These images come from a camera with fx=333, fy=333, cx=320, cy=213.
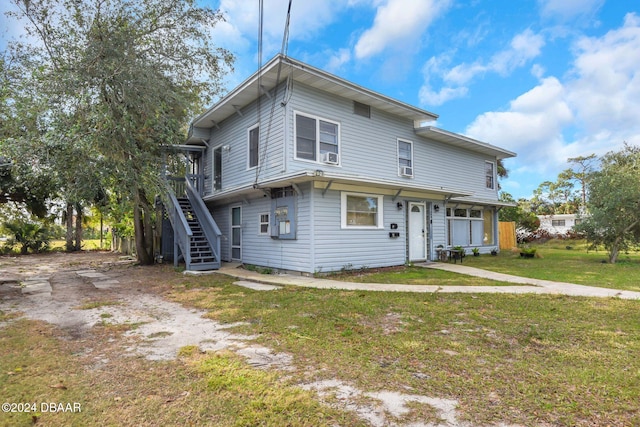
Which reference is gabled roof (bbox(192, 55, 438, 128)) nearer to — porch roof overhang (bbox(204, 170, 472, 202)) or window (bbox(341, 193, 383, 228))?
porch roof overhang (bbox(204, 170, 472, 202))

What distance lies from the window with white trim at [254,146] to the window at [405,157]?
16.4ft

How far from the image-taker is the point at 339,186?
9148mm

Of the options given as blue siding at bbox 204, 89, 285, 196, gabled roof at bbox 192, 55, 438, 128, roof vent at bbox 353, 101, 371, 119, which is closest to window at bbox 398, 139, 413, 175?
gabled roof at bbox 192, 55, 438, 128

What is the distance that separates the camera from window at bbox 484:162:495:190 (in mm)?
15703

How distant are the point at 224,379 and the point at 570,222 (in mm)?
37066

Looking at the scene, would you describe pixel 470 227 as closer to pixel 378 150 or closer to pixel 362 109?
pixel 378 150

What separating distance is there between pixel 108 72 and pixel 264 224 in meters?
5.51

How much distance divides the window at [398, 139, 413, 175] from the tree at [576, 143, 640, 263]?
6.51 m

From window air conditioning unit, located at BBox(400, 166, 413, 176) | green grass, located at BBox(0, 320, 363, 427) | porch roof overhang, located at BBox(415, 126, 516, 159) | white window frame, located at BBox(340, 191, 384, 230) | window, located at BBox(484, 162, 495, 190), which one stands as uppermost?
porch roof overhang, located at BBox(415, 126, 516, 159)

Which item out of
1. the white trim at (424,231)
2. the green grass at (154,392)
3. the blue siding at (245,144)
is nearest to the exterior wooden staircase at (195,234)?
the blue siding at (245,144)

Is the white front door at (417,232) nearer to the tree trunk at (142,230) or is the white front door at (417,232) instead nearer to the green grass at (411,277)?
the green grass at (411,277)

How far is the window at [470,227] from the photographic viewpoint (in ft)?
44.9

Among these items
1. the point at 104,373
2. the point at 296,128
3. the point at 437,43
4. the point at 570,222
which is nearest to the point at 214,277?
the point at 296,128

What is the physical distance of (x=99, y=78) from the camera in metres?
7.54
